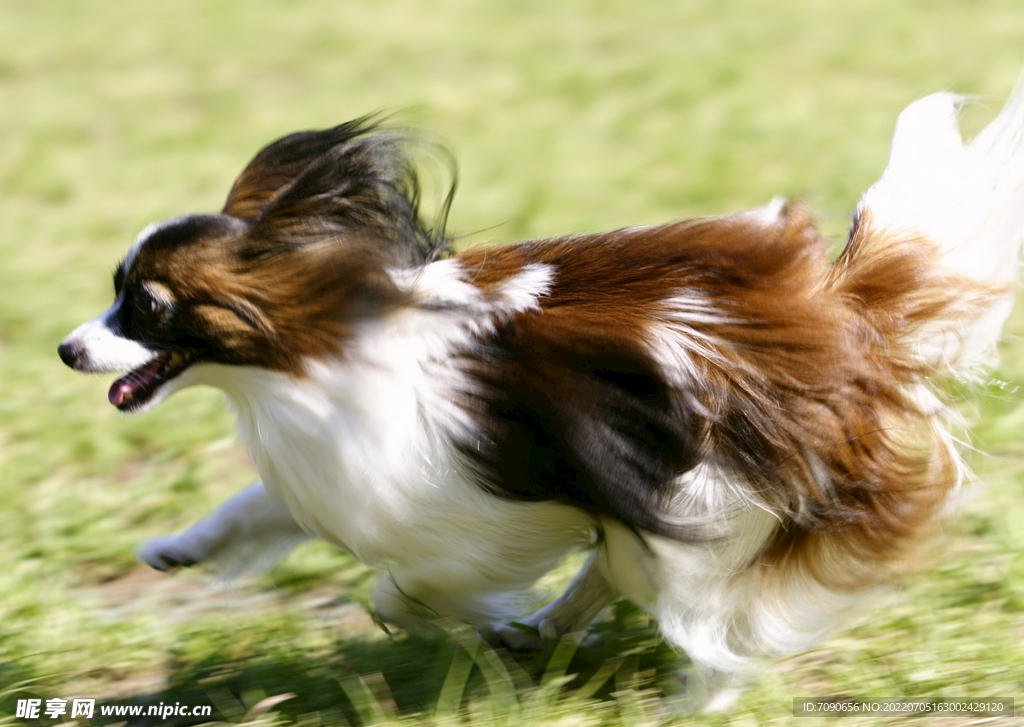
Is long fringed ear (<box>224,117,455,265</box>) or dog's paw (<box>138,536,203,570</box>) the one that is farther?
dog's paw (<box>138,536,203,570</box>)

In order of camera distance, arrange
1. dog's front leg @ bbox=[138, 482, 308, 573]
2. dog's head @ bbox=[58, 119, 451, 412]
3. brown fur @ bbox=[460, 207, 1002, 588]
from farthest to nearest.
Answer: dog's front leg @ bbox=[138, 482, 308, 573]
dog's head @ bbox=[58, 119, 451, 412]
brown fur @ bbox=[460, 207, 1002, 588]

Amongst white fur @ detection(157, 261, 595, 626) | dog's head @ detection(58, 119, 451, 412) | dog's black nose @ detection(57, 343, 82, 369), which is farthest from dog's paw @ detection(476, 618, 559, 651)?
dog's black nose @ detection(57, 343, 82, 369)

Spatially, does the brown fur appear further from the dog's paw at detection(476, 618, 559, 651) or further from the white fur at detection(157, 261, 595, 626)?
the dog's paw at detection(476, 618, 559, 651)

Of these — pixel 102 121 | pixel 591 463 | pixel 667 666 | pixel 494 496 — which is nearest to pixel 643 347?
pixel 591 463

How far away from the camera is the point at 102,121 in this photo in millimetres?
8727

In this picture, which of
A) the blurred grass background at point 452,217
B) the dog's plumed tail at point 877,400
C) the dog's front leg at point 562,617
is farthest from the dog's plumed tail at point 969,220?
the dog's front leg at point 562,617

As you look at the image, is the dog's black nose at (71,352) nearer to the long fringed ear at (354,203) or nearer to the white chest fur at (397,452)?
the white chest fur at (397,452)

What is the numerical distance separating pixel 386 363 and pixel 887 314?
1179 millimetres

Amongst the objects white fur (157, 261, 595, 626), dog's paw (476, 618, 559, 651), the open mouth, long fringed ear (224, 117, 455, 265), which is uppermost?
long fringed ear (224, 117, 455, 265)

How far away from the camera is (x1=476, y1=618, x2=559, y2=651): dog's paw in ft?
11.1

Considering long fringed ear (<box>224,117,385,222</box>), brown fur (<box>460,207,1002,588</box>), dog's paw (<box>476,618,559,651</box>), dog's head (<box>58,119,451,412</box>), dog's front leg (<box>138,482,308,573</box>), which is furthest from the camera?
dog's paw (<box>476,618,559,651</box>)

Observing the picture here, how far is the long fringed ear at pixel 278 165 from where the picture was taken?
3.03m

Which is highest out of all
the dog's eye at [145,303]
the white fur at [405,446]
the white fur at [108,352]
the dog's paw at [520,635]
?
A: the dog's eye at [145,303]

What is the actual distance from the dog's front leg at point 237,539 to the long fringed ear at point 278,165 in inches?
30.1
